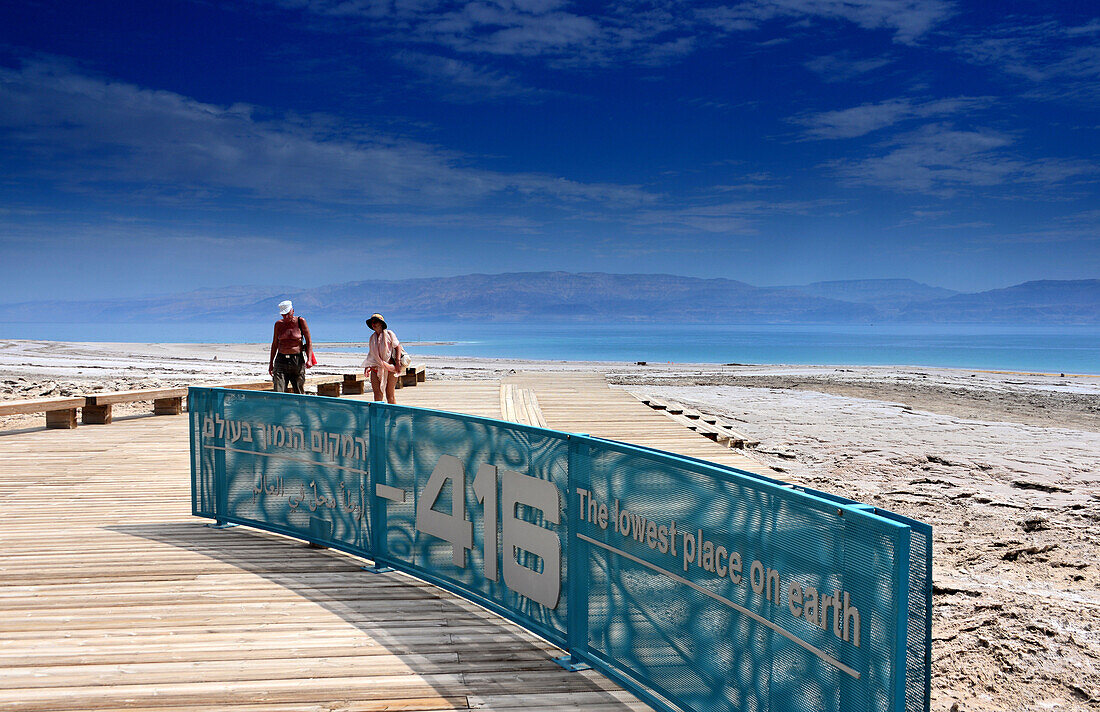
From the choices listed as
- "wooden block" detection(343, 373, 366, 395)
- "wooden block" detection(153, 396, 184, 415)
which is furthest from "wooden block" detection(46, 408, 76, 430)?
"wooden block" detection(343, 373, 366, 395)

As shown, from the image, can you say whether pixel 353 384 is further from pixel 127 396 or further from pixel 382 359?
pixel 382 359

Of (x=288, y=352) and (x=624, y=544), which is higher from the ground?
(x=288, y=352)

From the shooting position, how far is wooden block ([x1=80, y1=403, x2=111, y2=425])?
13.9 m

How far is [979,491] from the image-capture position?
10.6 m

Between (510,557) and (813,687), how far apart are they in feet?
7.08

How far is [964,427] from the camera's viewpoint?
18078 millimetres

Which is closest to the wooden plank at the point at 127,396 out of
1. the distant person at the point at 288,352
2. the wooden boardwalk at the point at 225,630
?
the distant person at the point at 288,352

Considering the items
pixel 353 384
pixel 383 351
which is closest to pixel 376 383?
pixel 383 351

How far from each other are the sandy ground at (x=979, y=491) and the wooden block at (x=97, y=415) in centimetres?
108

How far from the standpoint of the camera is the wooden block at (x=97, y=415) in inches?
547

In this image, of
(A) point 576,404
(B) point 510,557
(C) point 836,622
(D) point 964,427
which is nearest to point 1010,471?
(D) point 964,427

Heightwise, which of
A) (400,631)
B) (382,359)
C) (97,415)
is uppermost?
(382,359)

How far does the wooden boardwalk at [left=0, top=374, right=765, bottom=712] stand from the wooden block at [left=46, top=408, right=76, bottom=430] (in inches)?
236

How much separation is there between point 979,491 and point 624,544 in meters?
8.80
